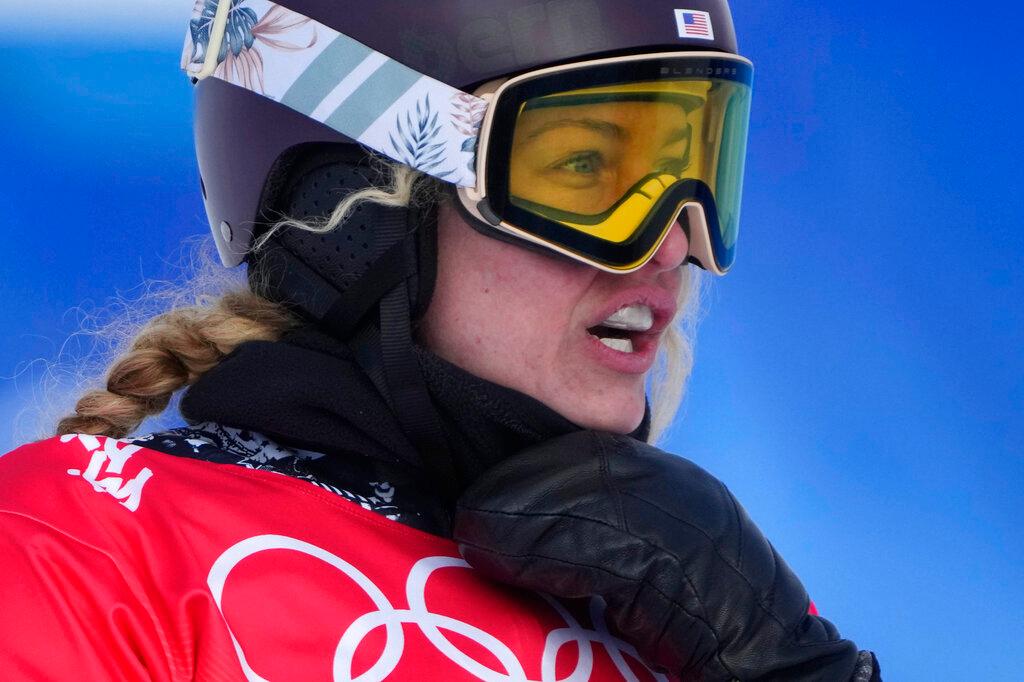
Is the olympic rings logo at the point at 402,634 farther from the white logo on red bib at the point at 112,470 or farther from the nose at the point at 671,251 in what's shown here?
the nose at the point at 671,251

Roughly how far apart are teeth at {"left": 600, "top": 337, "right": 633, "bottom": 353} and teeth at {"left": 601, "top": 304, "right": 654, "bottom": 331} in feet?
0.07

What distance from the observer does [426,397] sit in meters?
1.61

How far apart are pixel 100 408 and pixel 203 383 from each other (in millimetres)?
208

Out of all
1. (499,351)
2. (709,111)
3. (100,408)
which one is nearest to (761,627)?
(499,351)

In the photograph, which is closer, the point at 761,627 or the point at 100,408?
the point at 761,627

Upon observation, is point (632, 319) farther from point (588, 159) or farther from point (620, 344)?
point (588, 159)

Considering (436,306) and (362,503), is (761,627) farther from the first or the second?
(436,306)

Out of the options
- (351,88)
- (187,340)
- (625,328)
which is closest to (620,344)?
(625,328)

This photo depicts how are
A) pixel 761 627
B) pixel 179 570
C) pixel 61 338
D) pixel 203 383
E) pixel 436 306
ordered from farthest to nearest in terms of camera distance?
pixel 61 338
pixel 436 306
pixel 203 383
pixel 761 627
pixel 179 570

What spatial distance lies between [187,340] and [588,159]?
27.2 inches

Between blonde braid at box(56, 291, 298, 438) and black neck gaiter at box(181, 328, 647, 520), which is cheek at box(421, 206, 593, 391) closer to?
black neck gaiter at box(181, 328, 647, 520)

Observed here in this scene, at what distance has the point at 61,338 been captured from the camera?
2715 mm

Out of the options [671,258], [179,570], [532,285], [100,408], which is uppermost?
[671,258]

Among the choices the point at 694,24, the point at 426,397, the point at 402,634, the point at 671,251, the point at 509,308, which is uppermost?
the point at 694,24
